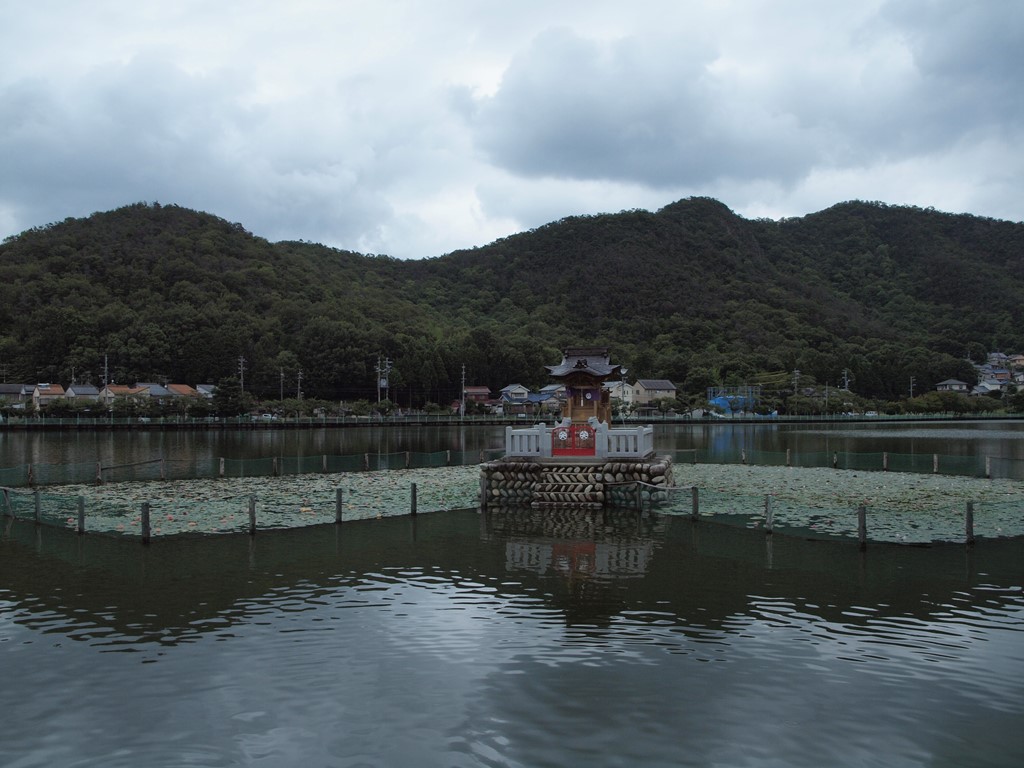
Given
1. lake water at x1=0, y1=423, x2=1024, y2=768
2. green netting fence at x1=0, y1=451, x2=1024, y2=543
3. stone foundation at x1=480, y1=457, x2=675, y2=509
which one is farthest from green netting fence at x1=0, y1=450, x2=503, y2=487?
lake water at x1=0, y1=423, x2=1024, y2=768

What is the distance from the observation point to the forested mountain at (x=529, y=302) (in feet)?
354

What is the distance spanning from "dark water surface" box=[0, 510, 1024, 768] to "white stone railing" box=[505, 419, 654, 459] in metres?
8.43

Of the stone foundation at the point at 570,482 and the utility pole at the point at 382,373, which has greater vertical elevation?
the utility pole at the point at 382,373

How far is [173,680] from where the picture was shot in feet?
28.1

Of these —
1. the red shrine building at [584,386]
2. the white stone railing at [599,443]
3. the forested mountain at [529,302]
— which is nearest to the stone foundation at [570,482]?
the white stone railing at [599,443]

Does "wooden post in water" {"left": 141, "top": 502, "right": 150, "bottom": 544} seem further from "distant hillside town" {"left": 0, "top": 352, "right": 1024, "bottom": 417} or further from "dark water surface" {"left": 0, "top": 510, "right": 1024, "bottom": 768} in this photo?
"distant hillside town" {"left": 0, "top": 352, "right": 1024, "bottom": 417}

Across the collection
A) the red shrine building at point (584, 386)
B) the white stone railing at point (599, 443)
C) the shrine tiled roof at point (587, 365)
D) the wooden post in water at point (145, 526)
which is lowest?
the wooden post in water at point (145, 526)

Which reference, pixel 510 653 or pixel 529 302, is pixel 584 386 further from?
pixel 529 302

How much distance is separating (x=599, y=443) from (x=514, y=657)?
49.1 ft

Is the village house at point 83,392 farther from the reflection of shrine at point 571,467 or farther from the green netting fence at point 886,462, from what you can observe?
the reflection of shrine at point 571,467

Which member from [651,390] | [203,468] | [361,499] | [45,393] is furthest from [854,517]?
[45,393]

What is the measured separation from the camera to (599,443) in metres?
23.9

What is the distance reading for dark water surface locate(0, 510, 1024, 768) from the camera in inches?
278

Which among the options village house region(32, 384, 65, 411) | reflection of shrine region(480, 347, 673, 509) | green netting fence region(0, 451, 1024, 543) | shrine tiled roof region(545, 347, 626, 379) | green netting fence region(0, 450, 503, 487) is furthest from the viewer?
village house region(32, 384, 65, 411)
